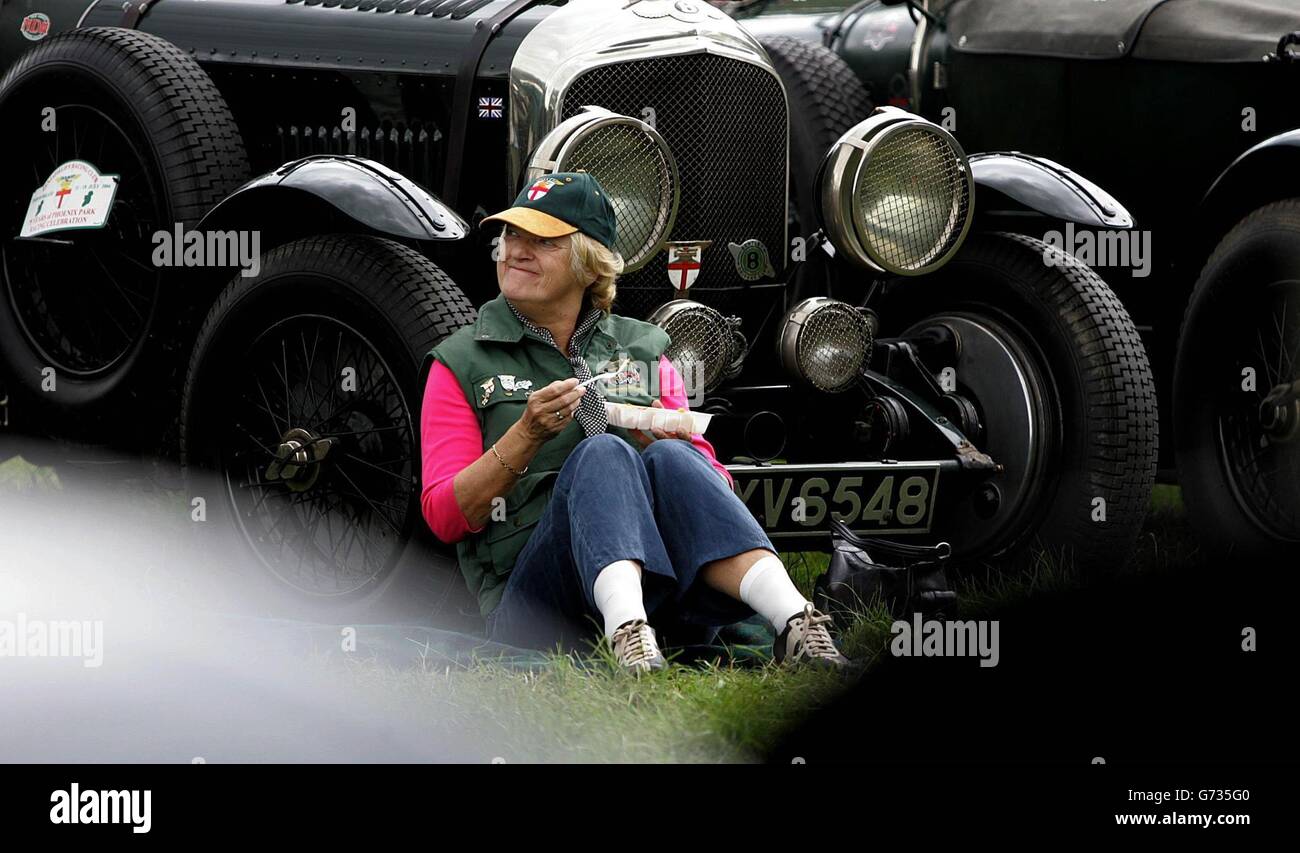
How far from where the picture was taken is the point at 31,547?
5.43 meters

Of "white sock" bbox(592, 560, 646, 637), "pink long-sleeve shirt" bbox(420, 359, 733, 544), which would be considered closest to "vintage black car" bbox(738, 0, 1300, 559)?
"pink long-sleeve shirt" bbox(420, 359, 733, 544)

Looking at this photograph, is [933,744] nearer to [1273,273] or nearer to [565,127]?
[565,127]

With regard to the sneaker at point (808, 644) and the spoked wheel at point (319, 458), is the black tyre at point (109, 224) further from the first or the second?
the sneaker at point (808, 644)

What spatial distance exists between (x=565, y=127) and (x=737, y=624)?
1203 mm

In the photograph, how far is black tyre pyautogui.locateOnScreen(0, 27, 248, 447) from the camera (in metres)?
4.91

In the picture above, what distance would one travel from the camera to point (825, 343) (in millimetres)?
4758

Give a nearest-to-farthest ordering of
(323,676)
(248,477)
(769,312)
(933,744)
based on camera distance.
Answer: (933,744), (323,676), (248,477), (769,312)


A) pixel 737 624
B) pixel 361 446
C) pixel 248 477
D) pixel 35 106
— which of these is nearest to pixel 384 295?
pixel 361 446

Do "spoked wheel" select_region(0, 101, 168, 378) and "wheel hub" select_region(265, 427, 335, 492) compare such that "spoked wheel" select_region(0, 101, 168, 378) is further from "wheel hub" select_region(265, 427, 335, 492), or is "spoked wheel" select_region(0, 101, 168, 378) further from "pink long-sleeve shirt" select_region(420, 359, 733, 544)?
"pink long-sleeve shirt" select_region(420, 359, 733, 544)

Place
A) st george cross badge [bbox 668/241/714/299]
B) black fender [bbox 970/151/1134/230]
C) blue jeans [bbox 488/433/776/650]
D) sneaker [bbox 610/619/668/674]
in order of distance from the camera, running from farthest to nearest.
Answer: black fender [bbox 970/151/1134/230], st george cross badge [bbox 668/241/714/299], blue jeans [bbox 488/433/776/650], sneaker [bbox 610/619/668/674]

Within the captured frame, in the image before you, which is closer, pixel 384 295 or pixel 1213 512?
pixel 384 295

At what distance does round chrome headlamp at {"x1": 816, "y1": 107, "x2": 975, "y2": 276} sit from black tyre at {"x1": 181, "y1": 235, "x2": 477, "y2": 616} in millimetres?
1000

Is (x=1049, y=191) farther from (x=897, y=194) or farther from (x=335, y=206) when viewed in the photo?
(x=335, y=206)

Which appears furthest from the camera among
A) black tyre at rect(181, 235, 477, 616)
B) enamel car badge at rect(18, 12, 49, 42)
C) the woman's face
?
enamel car badge at rect(18, 12, 49, 42)
